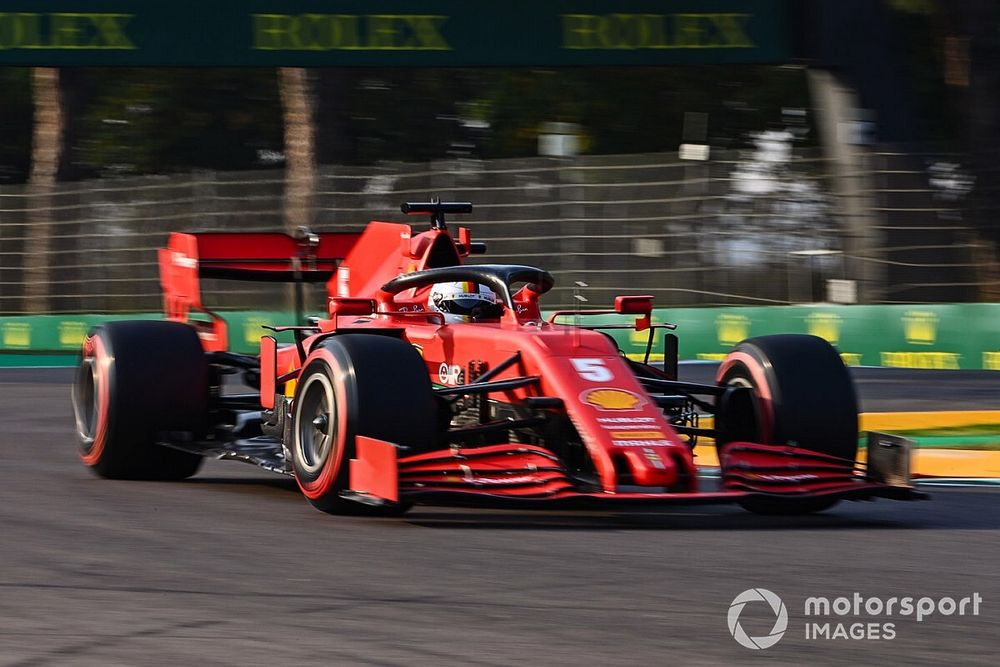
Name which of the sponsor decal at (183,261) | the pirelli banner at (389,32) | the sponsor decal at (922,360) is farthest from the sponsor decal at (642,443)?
the pirelli banner at (389,32)

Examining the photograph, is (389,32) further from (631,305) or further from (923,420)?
(631,305)

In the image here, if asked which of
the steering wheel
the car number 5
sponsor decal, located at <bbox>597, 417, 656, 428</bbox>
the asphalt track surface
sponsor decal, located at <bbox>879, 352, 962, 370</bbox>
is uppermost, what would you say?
the steering wheel

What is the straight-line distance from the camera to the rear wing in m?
9.80

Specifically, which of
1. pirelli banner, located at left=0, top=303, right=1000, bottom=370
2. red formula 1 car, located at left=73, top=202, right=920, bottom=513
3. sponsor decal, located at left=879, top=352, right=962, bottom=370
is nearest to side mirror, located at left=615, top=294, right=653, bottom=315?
red formula 1 car, located at left=73, top=202, right=920, bottom=513

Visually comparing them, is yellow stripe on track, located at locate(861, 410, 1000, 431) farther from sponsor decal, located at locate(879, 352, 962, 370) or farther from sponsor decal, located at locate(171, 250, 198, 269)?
sponsor decal, located at locate(171, 250, 198, 269)

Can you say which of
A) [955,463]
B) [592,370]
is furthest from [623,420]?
[955,463]

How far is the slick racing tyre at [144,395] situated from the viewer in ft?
28.3

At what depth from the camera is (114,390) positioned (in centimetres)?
860

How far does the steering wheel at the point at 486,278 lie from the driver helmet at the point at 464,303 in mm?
109

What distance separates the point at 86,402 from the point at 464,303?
227cm

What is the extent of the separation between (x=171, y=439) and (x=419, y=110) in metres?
25.0

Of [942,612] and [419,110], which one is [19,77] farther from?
[942,612]

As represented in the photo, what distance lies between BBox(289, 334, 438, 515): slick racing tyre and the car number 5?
671 mm

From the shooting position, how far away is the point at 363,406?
275 inches
